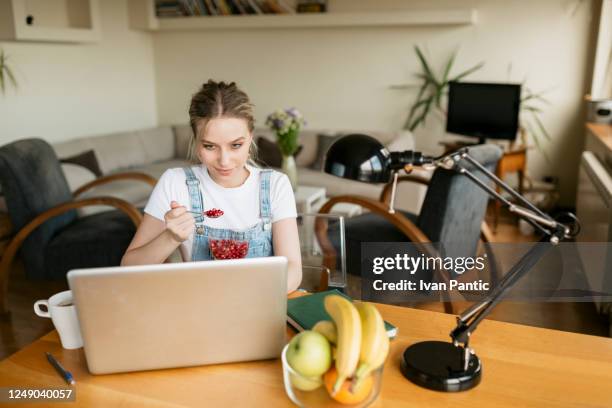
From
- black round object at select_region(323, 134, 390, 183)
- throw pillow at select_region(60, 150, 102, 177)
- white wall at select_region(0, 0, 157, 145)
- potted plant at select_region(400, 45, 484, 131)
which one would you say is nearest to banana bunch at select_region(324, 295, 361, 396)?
black round object at select_region(323, 134, 390, 183)

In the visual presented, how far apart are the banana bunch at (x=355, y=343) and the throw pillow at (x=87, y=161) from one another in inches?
141

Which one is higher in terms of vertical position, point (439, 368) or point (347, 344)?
point (347, 344)

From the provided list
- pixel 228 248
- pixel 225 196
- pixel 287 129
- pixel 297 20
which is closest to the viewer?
pixel 228 248

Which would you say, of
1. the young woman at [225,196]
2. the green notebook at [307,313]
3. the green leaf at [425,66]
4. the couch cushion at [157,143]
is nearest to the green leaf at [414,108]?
the green leaf at [425,66]

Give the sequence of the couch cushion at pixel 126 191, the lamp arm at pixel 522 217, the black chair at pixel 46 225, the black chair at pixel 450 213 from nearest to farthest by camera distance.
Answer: the lamp arm at pixel 522 217
the black chair at pixel 450 213
the black chair at pixel 46 225
the couch cushion at pixel 126 191

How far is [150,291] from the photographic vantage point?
3.23ft

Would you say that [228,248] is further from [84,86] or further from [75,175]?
[84,86]

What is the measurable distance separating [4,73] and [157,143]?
1.49 m

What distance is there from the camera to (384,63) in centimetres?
527

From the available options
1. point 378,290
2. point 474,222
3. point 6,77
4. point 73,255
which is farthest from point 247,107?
point 6,77

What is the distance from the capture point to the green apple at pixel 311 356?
2.99 ft

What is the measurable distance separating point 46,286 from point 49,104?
6.06 ft

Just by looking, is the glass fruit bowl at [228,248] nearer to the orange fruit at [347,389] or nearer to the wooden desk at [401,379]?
the wooden desk at [401,379]

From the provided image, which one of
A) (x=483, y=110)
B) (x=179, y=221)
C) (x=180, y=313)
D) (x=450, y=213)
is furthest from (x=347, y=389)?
(x=483, y=110)
